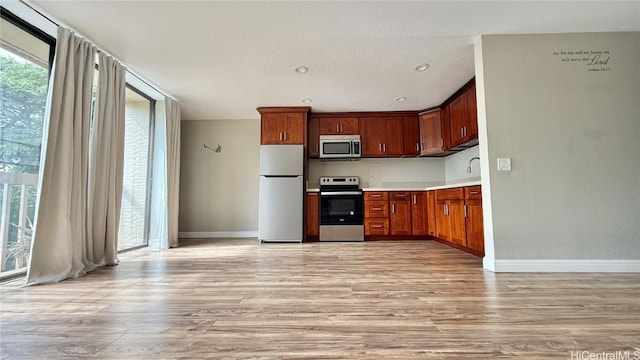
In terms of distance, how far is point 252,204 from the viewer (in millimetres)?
4707

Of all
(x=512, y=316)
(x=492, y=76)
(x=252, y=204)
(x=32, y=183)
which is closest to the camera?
(x=512, y=316)

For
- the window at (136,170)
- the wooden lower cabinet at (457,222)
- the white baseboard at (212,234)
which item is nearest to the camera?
the wooden lower cabinet at (457,222)

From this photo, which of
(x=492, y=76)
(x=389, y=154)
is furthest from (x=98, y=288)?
(x=389, y=154)

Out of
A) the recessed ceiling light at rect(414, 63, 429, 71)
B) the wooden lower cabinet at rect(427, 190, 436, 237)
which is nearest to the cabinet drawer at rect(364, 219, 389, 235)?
the wooden lower cabinet at rect(427, 190, 436, 237)

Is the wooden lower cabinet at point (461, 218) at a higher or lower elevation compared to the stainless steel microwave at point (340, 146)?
lower

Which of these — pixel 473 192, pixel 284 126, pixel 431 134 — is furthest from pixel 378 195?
pixel 284 126

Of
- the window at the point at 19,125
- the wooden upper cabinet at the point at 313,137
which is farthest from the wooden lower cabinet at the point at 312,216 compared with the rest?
the window at the point at 19,125

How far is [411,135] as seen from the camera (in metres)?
4.39

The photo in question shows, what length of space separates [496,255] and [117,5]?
11.7 ft

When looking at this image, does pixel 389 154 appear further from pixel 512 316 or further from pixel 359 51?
pixel 512 316

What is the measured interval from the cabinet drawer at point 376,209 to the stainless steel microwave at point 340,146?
2.65ft

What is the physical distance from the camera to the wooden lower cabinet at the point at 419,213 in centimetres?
411

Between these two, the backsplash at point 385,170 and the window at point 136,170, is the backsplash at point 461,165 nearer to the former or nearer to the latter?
the backsplash at point 385,170

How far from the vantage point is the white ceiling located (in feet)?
6.68
